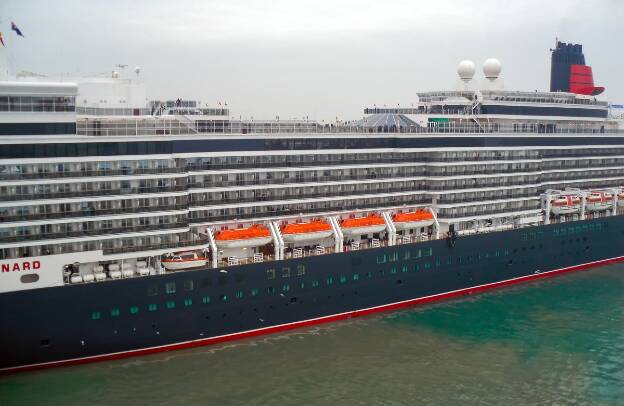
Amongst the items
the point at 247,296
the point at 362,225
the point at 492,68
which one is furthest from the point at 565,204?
the point at 247,296

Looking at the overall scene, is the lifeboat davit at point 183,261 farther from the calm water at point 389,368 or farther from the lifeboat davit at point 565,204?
the lifeboat davit at point 565,204

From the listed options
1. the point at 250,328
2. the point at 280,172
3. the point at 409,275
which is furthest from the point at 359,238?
the point at 250,328

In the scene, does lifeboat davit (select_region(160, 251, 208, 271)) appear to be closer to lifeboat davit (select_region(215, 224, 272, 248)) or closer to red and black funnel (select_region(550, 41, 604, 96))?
lifeboat davit (select_region(215, 224, 272, 248))

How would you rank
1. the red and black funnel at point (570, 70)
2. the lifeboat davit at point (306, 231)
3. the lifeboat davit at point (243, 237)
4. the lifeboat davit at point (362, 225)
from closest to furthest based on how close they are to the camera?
the lifeboat davit at point (243, 237) < the lifeboat davit at point (306, 231) < the lifeboat davit at point (362, 225) < the red and black funnel at point (570, 70)

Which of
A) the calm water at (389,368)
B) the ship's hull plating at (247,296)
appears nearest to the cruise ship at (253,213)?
the ship's hull plating at (247,296)

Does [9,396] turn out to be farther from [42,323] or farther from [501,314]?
[501,314]

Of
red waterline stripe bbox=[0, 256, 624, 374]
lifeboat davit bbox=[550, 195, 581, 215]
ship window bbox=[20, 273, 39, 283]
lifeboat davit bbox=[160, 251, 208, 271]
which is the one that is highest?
lifeboat davit bbox=[550, 195, 581, 215]

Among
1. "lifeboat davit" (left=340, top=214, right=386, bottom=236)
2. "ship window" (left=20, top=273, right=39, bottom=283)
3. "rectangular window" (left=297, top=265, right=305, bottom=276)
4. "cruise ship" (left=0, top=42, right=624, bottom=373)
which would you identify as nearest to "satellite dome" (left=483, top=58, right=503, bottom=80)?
"cruise ship" (left=0, top=42, right=624, bottom=373)
